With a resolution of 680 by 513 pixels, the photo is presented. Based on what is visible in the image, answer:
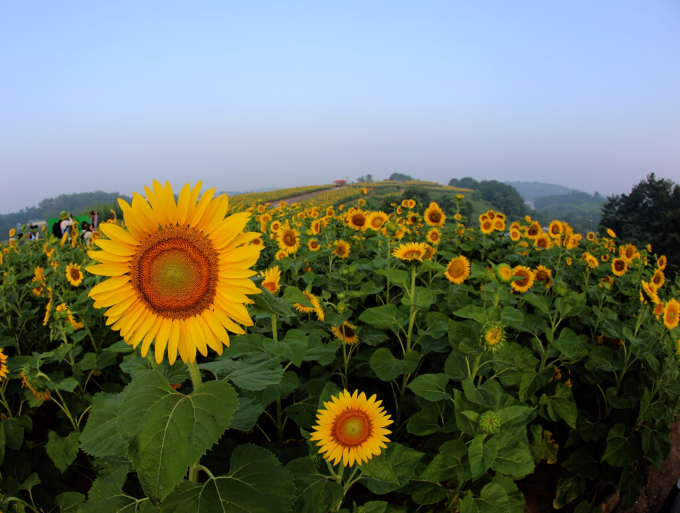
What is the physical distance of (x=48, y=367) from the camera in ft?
9.97

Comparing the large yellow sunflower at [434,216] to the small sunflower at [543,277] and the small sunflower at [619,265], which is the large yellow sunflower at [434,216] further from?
the small sunflower at [619,265]

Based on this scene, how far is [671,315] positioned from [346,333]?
110 inches

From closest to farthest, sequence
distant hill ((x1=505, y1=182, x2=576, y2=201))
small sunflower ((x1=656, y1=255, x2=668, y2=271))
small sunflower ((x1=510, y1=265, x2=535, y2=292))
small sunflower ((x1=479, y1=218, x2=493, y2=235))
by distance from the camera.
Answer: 1. small sunflower ((x1=510, y1=265, x2=535, y2=292))
2. small sunflower ((x1=656, y1=255, x2=668, y2=271))
3. small sunflower ((x1=479, y1=218, x2=493, y2=235))
4. distant hill ((x1=505, y1=182, x2=576, y2=201))

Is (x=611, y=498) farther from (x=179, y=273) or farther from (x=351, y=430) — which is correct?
(x=179, y=273)

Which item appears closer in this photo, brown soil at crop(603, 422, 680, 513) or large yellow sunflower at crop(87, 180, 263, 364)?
large yellow sunflower at crop(87, 180, 263, 364)

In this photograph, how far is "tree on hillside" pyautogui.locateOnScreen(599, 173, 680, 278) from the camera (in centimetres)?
2833

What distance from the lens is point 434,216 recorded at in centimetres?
597

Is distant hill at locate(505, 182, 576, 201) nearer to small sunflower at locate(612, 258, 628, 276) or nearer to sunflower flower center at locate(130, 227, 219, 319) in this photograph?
small sunflower at locate(612, 258, 628, 276)

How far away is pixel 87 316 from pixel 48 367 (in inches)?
23.9

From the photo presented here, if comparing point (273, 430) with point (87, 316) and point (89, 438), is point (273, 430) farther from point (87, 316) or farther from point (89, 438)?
point (87, 316)

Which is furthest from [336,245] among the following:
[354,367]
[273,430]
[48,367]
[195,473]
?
[195,473]

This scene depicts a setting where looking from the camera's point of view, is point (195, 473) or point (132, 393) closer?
point (132, 393)

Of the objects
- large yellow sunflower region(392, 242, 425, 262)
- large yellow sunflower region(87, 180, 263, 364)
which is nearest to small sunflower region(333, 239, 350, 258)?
large yellow sunflower region(392, 242, 425, 262)

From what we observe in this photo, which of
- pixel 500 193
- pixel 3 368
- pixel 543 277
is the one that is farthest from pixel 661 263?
pixel 500 193
